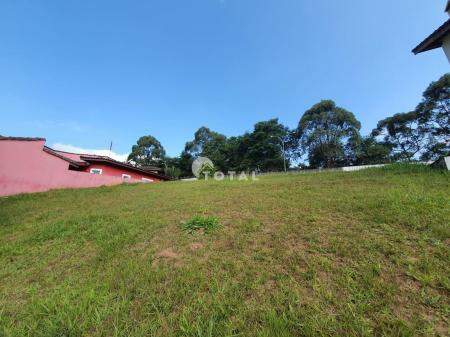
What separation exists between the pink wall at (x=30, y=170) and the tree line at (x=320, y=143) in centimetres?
2545

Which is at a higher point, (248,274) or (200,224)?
(200,224)

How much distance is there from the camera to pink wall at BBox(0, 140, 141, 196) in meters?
10.4

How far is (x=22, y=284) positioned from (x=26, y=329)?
1.05m

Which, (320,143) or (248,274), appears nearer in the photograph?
(248,274)

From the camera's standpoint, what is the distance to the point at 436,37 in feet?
21.1

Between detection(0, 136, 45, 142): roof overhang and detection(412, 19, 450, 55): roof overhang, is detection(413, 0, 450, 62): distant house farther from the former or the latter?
detection(0, 136, 45, 142): roof overhang

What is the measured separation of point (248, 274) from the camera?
243cm

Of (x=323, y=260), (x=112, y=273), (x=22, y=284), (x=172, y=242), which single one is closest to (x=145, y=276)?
(x=112, y=273)

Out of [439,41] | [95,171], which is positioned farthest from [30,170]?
[439,41]

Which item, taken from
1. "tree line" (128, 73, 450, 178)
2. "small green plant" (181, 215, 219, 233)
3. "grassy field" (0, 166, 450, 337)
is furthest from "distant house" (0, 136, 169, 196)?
"tree line" (128, 73, 450, 178)

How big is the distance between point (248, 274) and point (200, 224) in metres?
1.72

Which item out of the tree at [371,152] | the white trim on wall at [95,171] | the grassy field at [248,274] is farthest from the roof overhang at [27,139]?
the tree at [371,152]

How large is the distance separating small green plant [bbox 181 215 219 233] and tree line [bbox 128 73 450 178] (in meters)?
21.1

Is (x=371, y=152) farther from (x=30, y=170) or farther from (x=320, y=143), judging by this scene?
(x=30, y=170)
